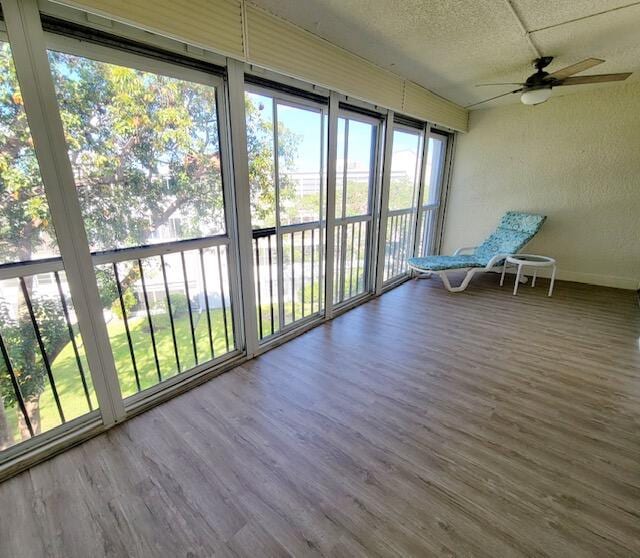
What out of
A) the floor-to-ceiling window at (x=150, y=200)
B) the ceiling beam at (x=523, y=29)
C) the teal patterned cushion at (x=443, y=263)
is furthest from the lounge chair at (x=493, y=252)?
the floor-to-ceiling window at (x=150, y=200)

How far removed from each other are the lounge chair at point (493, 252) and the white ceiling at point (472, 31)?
1.76 metres

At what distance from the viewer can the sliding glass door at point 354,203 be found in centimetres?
305

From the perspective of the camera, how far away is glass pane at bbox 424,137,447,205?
15.4 ft

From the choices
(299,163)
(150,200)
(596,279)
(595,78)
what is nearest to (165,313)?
(150,200)

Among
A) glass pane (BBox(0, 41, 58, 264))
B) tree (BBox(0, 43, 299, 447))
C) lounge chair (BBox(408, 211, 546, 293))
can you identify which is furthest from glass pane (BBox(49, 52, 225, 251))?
lounge chair (BBox(408, 211, 546, 293))

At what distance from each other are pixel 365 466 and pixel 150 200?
75.8 inches

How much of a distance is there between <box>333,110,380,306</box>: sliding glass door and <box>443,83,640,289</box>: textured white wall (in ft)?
7.57

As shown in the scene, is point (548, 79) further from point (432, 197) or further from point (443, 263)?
point (432, 197)

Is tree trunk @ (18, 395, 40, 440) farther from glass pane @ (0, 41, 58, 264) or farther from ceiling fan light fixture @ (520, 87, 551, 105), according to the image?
ceiling fan light fixture @ (520, 87, 551, 105)

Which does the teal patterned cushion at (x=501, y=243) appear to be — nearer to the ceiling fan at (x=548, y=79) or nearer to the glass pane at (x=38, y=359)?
the ceiling fan at (x=548, y=79)

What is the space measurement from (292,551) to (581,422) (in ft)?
5.89

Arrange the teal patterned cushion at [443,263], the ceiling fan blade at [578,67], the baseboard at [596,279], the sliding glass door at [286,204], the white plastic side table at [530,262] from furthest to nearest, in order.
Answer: the baseboard at [596,279], the teal patterned cushion at [443,263], the white plastic side table at [530,262], the sliding glass door at [286,204], the ceiling fan blade at [578,67]

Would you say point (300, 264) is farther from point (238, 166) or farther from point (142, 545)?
point (142, 545)

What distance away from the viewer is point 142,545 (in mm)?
1197
